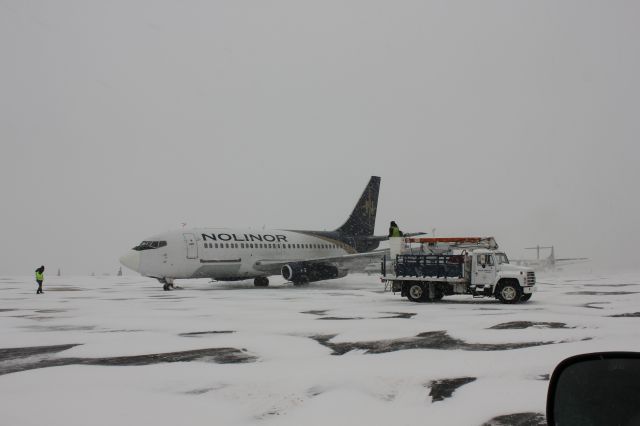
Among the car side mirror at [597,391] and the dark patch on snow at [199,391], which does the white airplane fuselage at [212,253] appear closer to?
the dark patch on snow at [199,391]

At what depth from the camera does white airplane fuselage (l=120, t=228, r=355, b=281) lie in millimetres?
31344

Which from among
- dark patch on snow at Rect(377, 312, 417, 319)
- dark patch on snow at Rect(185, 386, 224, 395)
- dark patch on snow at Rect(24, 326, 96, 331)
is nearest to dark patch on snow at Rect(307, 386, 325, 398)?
dark patch on snow at Rect(185, 386, 224, 395)

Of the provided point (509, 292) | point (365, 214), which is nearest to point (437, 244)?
point (509, 292)

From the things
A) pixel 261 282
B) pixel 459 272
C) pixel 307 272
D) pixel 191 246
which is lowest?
pixel 261 282

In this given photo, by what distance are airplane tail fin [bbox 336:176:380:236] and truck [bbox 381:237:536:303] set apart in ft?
62.8

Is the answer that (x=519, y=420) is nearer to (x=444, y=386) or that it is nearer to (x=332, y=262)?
(x=444, y=386)

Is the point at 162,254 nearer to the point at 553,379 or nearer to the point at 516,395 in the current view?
the point at 516,395

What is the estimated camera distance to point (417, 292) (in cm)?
2300

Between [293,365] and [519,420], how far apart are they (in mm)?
4180

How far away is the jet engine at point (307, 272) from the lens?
3447 centimetres

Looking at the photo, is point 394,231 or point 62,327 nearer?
point 62,327

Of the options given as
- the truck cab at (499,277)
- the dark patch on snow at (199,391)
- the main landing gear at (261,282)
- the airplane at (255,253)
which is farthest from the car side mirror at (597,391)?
the main landing gear at (261,282)

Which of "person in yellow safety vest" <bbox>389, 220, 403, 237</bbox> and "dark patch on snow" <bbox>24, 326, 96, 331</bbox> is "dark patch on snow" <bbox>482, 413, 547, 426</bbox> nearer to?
"dark patch on snow" <bbox>24, 326, 96, 331</bbox>

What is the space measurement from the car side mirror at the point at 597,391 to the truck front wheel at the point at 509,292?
64.7 feet
